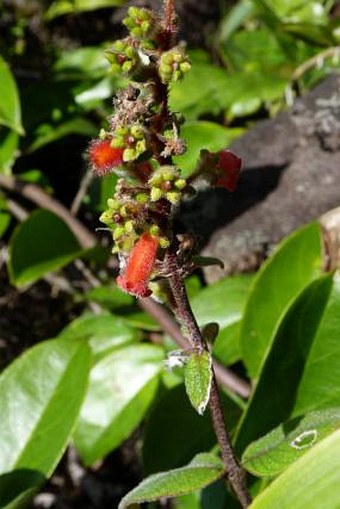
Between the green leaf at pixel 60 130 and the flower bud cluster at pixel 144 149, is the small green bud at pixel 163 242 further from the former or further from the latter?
the green leaf at pixel 60 130

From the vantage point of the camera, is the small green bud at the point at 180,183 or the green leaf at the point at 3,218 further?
the green leaf at the point at 3,218

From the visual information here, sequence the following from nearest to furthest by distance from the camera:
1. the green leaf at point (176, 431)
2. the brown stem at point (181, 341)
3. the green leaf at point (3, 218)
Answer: the green leaf at point (176, 431)
the brown stem at point (181, 341)
the green leaf at point (3, 218)

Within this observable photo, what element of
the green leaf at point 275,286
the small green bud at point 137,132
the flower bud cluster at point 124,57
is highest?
the flower bud cluster at point 124,57

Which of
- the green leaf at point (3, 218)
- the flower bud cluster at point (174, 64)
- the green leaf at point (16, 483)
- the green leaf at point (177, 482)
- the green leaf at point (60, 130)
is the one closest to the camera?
the flower bud cluster at point (174, 64)

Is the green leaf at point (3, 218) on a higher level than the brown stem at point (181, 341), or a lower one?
higher

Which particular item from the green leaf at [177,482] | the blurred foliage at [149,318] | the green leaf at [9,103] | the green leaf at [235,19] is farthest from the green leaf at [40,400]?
the green leaf at [235,19]

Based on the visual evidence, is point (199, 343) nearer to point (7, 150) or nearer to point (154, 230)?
point (154, 230)

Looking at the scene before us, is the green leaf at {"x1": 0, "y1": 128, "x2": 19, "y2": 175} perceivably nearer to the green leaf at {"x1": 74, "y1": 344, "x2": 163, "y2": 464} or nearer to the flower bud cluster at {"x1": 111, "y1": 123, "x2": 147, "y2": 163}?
the green leaf at {"x1": 74, "y1": 344, "x2": 163, "y2": 464}
